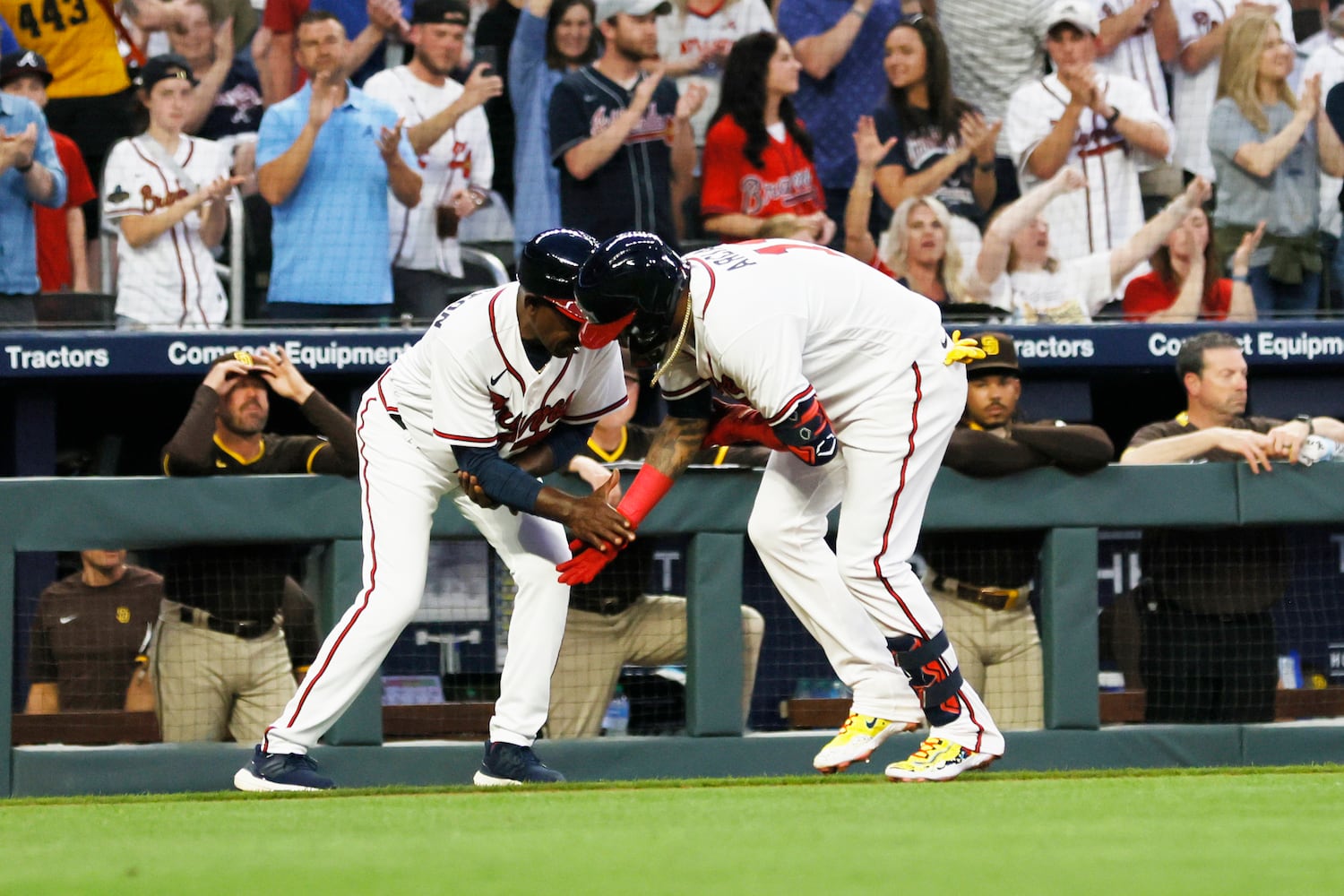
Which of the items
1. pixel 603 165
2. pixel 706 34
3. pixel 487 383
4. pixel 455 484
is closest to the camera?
pixel 487 383

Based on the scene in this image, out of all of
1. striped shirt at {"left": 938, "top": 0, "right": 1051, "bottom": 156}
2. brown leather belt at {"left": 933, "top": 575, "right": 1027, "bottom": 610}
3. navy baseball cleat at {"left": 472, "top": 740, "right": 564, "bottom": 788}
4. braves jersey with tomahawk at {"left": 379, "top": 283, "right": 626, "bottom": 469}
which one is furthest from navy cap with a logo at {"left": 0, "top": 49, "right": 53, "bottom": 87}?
brown leather belt at {"left": 933, "top": 575, "right": 1027, "bottom": 610}

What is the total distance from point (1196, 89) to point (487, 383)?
5476 mm

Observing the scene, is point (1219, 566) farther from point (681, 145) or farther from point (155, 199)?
point (155, 199)

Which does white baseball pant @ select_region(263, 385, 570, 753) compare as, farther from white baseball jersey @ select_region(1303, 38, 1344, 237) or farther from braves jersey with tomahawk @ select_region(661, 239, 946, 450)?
white baseball jersey @ select_region(1303, 38, 1344, 237)

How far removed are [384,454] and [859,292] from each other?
62.8 inches

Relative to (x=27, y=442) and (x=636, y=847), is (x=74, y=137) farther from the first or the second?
(x=636, y=847)

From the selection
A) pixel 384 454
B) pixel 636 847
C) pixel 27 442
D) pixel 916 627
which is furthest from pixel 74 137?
pixel 636 847

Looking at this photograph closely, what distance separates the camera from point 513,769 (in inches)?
210

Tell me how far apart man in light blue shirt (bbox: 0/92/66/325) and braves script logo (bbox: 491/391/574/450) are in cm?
370

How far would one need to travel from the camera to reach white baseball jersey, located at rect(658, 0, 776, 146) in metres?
8.71

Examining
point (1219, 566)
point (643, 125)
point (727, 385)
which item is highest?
point (643, 125)

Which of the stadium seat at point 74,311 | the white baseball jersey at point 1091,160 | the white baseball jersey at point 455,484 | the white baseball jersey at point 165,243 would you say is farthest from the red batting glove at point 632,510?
the white baseball jersey at point 1091,160

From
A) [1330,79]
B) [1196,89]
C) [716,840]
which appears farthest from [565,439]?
[1330,79]

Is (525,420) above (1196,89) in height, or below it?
below
